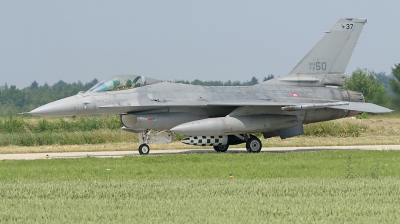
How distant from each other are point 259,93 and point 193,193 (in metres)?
11.0

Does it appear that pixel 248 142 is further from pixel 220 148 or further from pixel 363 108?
pixel 363 108

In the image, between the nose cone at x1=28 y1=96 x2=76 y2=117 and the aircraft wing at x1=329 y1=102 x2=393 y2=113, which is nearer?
the nose cone at x1=28 y1=96 x2=76 y2=117

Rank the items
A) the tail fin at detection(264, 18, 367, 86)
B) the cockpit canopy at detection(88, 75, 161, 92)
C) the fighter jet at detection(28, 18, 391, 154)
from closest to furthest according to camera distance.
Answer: the fighter jet at detection(28, 18, 391, 154), the cockpit canopy at detection(88, 75, 161, 92), the tail fin at detection(264, 18, 367, 86)

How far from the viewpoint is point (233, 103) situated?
19500 millimetres

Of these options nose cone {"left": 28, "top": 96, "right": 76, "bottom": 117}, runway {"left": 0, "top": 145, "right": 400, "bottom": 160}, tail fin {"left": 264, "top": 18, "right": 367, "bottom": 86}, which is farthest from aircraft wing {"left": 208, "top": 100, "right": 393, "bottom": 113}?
nose cone {"left": 28, "top": 96, "right": 76, "bottom": 117}

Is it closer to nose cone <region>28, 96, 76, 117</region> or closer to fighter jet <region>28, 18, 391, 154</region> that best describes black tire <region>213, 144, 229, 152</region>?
fighter jet <region>28, 18, 391, 154</region>

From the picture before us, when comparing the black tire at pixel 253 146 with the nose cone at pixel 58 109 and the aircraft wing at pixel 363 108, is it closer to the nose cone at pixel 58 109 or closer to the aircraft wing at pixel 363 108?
the aircraft wing at pixel 363 108

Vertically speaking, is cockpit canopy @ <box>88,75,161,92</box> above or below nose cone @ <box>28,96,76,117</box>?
above

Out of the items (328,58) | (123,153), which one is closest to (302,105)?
(328,58)

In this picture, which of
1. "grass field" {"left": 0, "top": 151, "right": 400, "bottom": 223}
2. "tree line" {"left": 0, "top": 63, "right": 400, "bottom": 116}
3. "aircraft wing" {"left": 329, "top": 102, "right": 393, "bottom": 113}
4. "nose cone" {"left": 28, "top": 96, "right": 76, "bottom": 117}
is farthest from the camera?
"tree line" {"left": 0, "top": 63, "right": 400, "bottom": 116}

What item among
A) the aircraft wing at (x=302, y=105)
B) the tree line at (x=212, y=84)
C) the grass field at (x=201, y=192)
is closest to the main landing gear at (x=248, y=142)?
the aircraft wing at (x=302, y=105)

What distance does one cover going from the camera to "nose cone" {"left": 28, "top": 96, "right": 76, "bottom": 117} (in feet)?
60.2

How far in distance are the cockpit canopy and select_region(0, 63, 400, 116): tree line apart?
12479mm

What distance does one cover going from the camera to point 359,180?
11664mm
